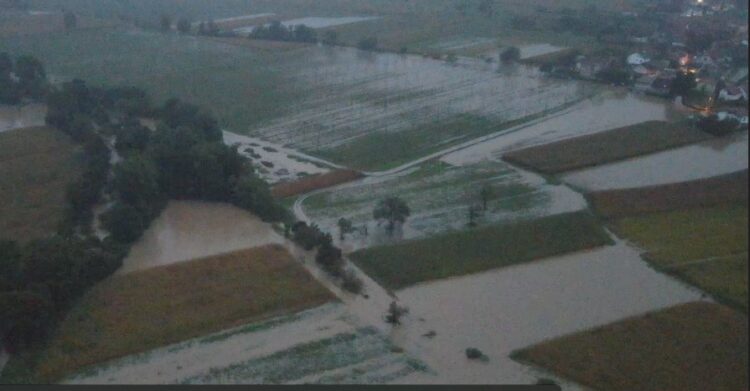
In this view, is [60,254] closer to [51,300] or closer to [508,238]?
[51,300]

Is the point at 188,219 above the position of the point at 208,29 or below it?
below

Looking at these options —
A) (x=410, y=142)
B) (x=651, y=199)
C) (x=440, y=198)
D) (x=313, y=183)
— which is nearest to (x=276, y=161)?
(x=313, y=183)

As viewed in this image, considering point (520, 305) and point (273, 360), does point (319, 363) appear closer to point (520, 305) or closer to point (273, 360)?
point (273, 360)

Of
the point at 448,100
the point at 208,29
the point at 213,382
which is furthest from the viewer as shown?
the point at 208,29

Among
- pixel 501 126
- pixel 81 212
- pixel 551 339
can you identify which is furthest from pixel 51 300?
pixel 501 126

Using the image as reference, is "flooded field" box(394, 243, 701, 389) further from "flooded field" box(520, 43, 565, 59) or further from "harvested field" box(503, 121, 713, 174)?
"flooded field" box(520, 43, 565, 59)
